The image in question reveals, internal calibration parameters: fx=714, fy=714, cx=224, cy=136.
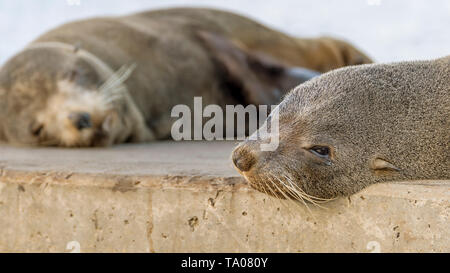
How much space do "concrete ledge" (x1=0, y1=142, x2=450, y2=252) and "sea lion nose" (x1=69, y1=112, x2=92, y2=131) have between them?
1.27 meters

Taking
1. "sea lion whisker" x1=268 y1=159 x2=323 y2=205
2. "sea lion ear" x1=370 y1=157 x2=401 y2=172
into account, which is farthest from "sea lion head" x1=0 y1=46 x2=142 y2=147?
"sea lion ear" x1=370 y1=157 x2=401 y2=172

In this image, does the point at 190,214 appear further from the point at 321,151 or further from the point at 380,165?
the point at 380,165

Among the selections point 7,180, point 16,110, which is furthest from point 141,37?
point 7,180

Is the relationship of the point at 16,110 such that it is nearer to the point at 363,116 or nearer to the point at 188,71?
the point at 188,71

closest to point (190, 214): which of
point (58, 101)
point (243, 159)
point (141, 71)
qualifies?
point (243, 159)

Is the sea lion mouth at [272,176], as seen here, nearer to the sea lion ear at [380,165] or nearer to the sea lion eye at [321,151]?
the sea lion eye at [321,151]

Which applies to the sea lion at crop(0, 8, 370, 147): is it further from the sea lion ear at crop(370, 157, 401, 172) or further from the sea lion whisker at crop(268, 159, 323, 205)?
the sea lion ear at crop(370, 157, 401, 172)

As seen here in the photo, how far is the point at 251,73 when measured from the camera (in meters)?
5.74

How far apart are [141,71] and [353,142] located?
3.15 m

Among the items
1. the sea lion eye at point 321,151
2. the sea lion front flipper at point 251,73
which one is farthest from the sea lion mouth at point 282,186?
the sea lion front flipper at point 251,73

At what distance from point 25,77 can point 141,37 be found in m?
1.28

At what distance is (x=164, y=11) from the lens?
6578 millimetres

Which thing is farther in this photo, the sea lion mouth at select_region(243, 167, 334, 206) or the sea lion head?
the sea lion head

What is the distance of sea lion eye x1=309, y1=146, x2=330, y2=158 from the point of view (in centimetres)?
244
